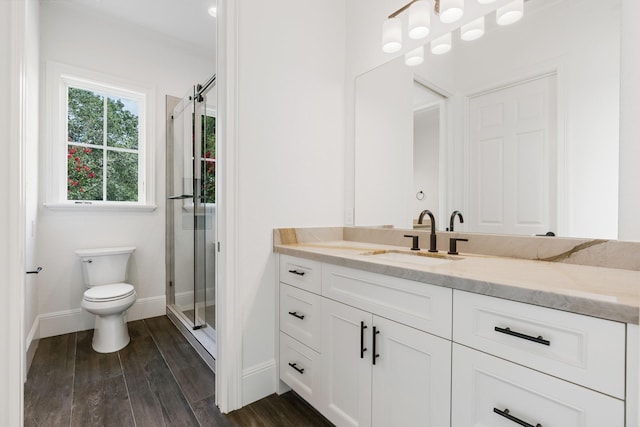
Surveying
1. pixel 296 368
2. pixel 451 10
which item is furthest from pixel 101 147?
pixel 451 10

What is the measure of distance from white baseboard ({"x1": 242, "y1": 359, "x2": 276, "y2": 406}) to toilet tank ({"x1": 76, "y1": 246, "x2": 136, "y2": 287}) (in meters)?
1.61

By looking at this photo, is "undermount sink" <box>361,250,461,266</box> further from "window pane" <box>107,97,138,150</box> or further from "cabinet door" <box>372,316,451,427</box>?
"window pane" <box>107,97,138,150</box>

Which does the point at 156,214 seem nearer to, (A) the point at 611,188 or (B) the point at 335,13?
(B) the point at 335,13

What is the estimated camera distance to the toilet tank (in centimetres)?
244

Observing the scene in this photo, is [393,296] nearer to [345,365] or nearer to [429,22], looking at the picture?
[345,365]

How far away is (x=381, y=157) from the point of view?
2016 mm

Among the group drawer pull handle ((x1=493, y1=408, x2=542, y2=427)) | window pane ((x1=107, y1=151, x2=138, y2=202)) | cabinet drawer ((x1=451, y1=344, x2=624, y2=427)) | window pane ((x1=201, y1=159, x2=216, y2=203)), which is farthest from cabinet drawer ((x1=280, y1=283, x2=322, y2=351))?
window pane ((x1=107, y1=151, x2=138, y2=202))

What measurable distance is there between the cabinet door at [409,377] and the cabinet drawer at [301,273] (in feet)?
1.31

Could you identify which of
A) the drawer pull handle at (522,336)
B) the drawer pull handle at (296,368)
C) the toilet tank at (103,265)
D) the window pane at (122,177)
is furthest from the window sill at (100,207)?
the drawer pull handle at (522,336)

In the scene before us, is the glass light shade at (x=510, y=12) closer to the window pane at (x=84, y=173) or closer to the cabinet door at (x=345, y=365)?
the cabinet door at (x=345, y=365)

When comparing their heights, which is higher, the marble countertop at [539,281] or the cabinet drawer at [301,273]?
the marble countertop at [539,281]

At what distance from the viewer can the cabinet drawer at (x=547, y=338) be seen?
26.7 inches

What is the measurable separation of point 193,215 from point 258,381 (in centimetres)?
154

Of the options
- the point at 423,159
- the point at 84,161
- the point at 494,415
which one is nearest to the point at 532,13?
the point at 423,159
